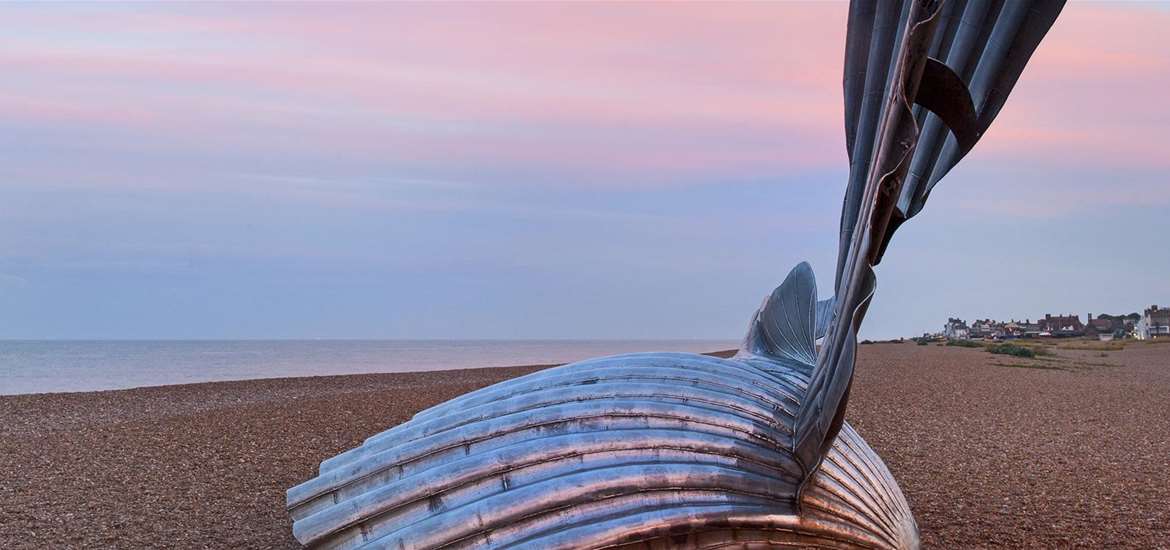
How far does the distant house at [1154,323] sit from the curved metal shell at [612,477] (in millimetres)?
104976

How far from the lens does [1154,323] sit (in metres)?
99.1

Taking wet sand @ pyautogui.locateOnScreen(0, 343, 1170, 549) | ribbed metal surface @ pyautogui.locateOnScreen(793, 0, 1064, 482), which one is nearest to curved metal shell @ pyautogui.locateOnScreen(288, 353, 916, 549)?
ribbed metal surface @ pyautogui.locateOnScreen(793, 0, 1064, 482)

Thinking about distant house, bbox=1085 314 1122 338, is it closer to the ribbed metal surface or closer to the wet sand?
the wet sand

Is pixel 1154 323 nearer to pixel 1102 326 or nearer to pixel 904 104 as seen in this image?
pixel 1102 326

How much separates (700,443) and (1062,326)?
399ft

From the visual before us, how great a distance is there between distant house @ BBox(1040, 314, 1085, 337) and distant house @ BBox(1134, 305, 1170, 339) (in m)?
6.51

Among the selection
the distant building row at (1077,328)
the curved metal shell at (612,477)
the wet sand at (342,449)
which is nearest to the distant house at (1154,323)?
the distant building row at (1077,328)

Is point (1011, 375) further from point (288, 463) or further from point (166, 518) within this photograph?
point (166, 518)

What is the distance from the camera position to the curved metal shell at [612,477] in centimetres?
509

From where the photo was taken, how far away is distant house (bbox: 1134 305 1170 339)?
97450mm

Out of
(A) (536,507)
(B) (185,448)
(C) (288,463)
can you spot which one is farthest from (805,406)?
(B) (185,448)

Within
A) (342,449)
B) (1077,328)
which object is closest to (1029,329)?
(1077,328)

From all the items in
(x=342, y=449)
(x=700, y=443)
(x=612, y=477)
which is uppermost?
(x=342, y=449)

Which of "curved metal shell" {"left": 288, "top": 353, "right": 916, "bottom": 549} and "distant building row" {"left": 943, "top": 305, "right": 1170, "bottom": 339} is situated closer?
"curved metal shell" {"left": 288, "top": 353, "right": 916, "bottom": 549}
